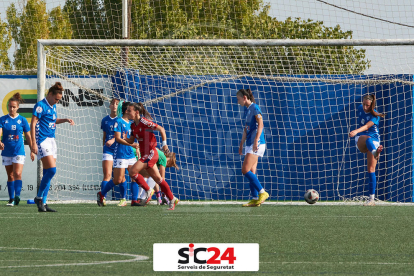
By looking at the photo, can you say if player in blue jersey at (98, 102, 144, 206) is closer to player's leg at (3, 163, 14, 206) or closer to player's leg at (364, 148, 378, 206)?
player's leg at (3, 163, 14, 206)

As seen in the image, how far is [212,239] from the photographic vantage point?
5.58m

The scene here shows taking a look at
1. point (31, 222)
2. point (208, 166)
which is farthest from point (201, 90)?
point (31, 222)

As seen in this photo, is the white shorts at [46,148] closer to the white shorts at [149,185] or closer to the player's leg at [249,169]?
the white shorts at [149,185]

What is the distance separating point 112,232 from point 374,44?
7.29 m

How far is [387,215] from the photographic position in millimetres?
8766

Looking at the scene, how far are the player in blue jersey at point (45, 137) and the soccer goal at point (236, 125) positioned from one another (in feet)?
14.2

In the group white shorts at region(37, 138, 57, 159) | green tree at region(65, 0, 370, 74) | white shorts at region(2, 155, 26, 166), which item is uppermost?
green tree at region(65, 0, 370, 74)

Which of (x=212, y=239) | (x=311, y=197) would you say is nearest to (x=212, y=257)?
(x=212, y=239)

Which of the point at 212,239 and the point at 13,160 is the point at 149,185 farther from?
the point at 212,239

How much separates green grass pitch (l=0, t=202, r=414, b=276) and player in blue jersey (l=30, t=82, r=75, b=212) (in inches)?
22.3

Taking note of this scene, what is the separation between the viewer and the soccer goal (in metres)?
13.8

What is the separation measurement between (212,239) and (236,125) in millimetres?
8804

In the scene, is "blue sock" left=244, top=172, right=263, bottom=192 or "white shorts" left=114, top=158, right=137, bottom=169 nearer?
"blue sock" left=244, top=172, right=263, bottom=192

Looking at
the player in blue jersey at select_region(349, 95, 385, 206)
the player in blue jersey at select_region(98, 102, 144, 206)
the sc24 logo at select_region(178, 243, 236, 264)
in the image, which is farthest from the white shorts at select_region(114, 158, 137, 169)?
the sc24 logo at select_region(178, 243, 236, 264)
